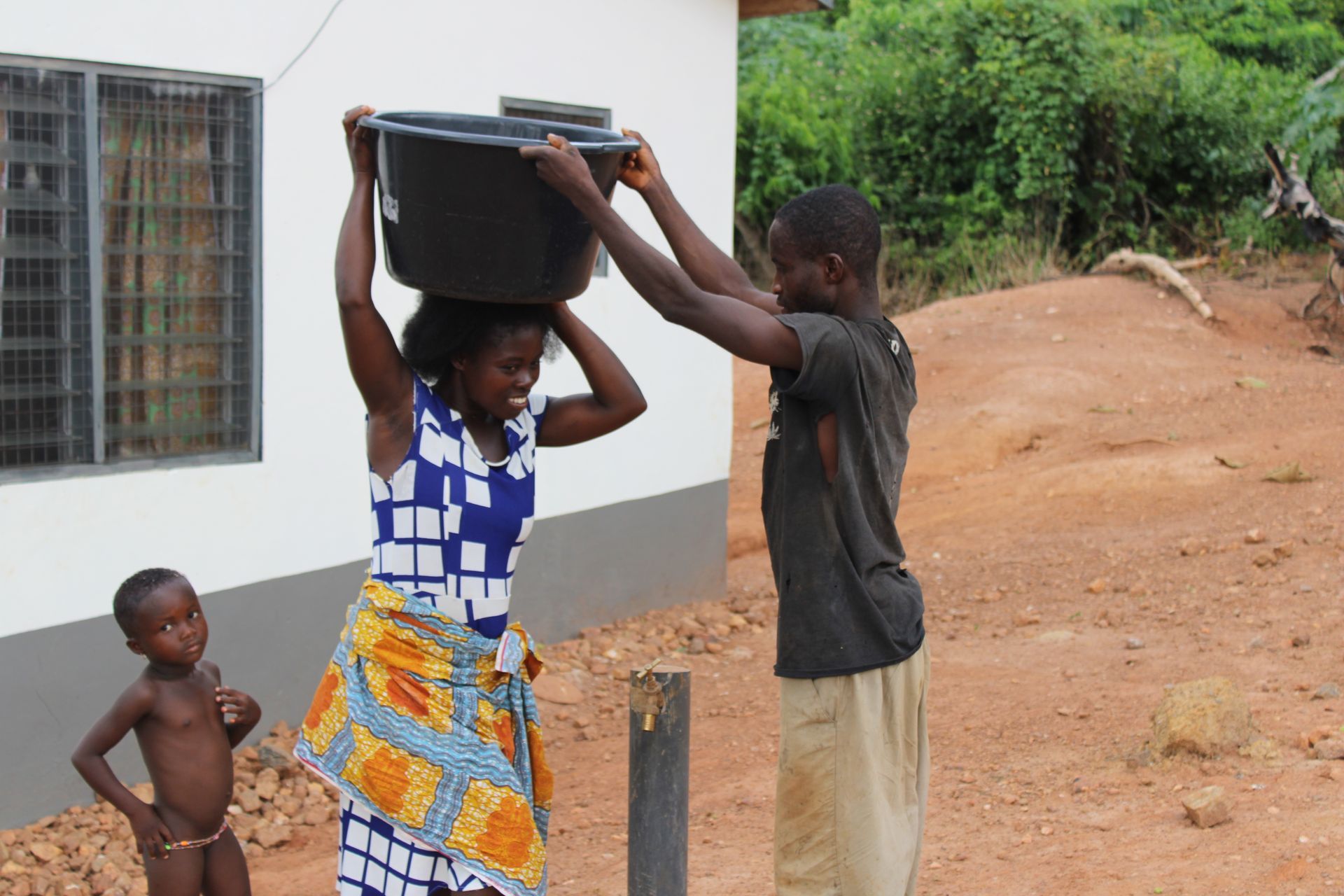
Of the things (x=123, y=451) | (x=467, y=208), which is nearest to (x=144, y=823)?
(x=467, y=208)

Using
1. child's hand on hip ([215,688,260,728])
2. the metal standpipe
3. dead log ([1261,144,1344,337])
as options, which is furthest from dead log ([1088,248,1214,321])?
child's hand on hip ([215,688,260,728])

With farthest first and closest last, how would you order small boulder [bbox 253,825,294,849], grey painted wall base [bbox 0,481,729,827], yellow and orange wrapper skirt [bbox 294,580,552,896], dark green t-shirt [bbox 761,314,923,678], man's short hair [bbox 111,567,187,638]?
small boulder [bbox 253,825,294,849]
grey painted wall base [bbox 0,481,729,827]
man's short hair [bbox 111,567,187,638]
dark green t-shirt [bbox 761,314,923,678]
yellow and orange wrapper skirt [bbox 294,580,552,896]

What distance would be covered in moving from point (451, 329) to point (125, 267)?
2.67 metres

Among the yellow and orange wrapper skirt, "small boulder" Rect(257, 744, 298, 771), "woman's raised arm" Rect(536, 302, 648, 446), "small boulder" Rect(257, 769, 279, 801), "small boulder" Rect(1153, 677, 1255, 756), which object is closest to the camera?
the yellow and orange wrapper skirt

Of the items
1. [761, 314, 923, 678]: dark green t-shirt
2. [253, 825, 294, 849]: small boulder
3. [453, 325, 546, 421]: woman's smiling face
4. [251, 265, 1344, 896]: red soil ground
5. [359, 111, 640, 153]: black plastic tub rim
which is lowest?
[253, 825, 294, 849]: small boulder

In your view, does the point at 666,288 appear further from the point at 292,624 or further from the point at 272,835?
the point at 292,624

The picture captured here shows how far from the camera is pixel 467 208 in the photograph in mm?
2357

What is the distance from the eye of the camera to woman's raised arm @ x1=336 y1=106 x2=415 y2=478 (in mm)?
2387

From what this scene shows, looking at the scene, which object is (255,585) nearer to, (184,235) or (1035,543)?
(184,235)

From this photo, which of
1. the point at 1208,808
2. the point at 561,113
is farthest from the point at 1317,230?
the point at 1208,808

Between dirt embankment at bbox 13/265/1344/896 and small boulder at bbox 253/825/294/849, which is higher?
dirt embankment at bbox 13/265/1344/896

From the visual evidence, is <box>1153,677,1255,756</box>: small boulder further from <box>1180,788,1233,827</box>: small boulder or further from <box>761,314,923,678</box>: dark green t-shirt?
<box>761,314,923,678</box>: dark green t-shirt

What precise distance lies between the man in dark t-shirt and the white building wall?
104 inches

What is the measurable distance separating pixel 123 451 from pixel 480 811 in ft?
9.17
